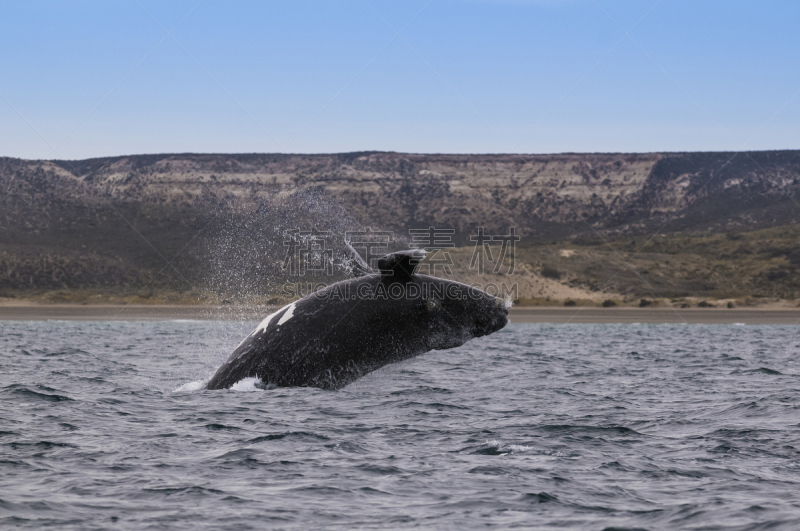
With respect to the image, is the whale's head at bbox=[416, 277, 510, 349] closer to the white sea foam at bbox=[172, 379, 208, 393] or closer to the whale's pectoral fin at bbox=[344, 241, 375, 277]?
the whale's pectoral fin at bbox=[344, 241, 375, 277]

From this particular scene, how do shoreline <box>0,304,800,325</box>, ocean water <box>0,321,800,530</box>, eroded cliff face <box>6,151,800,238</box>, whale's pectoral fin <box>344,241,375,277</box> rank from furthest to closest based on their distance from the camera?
eroded cliff face <box>6,151,800,238</box> < shoreline <box>0,304,800,325</box> < whale's pectoral fin <box>344,241,375,277</box> < ocean water <box>0,321,800,530</box>

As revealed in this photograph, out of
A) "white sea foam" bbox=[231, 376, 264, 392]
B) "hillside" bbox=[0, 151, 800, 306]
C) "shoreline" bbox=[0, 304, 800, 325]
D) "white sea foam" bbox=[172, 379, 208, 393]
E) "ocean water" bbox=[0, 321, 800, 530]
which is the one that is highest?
"hillside" bbox=[0, 151, 800, 306]

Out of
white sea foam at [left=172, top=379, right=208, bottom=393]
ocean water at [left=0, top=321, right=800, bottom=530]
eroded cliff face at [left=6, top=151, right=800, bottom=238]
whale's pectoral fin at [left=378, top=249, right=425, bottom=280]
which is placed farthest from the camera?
eroded cliff face at [left=6, top=151, right=800, bottom=238]

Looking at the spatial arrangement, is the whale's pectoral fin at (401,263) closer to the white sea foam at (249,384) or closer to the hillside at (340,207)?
the white sea foam at (249,384)

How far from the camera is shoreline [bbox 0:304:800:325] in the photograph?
2446 inches

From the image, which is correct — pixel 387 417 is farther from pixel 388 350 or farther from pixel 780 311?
pixel 780 311

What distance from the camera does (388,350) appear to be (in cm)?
1183

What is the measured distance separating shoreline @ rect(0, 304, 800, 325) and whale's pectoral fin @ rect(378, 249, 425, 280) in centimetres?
4855

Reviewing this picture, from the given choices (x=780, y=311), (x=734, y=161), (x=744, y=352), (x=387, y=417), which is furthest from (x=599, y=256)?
(x=387, y=417)

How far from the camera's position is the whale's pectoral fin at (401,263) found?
11219 mm

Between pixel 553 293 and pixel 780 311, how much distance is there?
21.3 m

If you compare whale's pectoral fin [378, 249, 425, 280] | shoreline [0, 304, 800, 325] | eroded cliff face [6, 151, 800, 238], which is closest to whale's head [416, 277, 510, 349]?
whale's pectoral fin [378, 249, 425, 280]

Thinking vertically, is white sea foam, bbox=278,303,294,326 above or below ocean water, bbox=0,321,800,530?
above

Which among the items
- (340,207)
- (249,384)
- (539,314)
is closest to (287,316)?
(249,384)
